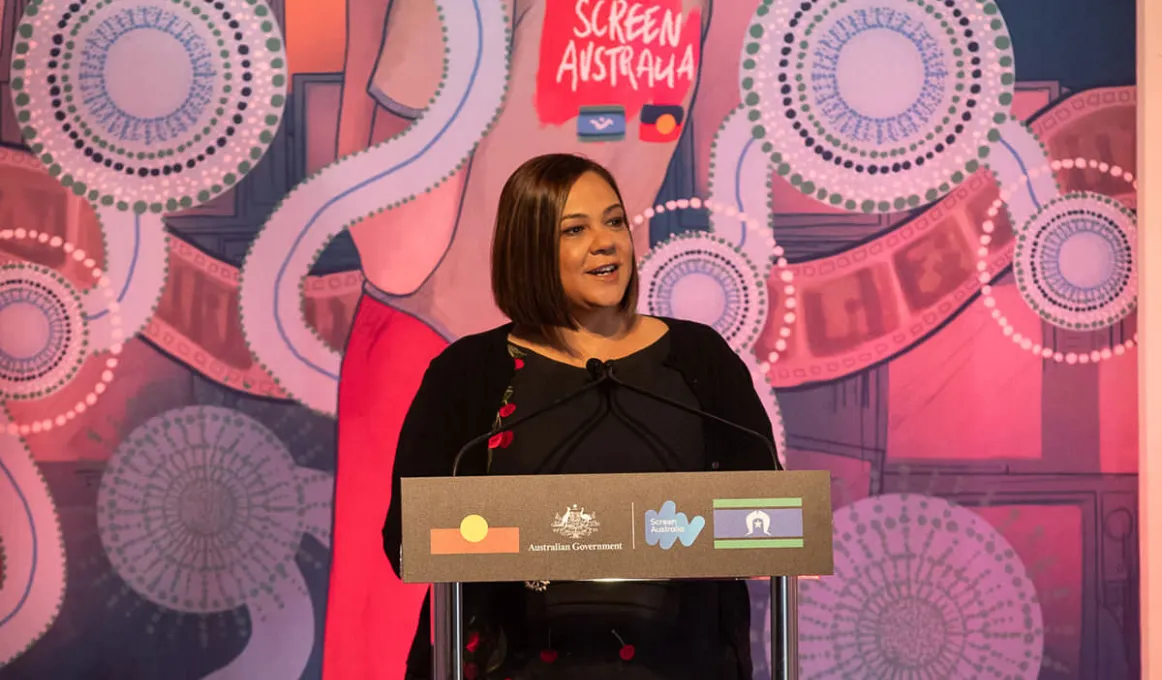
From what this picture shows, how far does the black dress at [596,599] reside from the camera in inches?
76.5

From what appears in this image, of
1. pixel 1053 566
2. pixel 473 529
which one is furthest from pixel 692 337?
pixel 1053 566

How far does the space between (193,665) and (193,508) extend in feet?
1.35

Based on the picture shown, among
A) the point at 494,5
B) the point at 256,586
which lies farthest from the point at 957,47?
the point at 256,586

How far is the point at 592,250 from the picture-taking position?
2.18 m

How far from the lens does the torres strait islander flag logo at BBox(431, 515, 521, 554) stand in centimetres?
162

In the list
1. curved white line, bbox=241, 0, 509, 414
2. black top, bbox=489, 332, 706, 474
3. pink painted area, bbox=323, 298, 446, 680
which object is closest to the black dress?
black top, bbox=489, 332, 706, 474

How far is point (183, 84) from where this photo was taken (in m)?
3.07

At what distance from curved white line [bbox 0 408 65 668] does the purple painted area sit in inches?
84.3

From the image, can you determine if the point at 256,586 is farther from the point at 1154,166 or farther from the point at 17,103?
the point at 1154,166

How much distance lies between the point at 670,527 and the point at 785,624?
0.24 metres

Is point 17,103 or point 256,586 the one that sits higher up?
point 17,103

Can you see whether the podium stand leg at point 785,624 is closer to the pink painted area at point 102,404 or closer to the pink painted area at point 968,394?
the pink painted area at point 968,394

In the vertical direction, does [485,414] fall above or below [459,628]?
above

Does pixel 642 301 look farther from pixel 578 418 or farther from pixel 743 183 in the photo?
pixel 578 418
